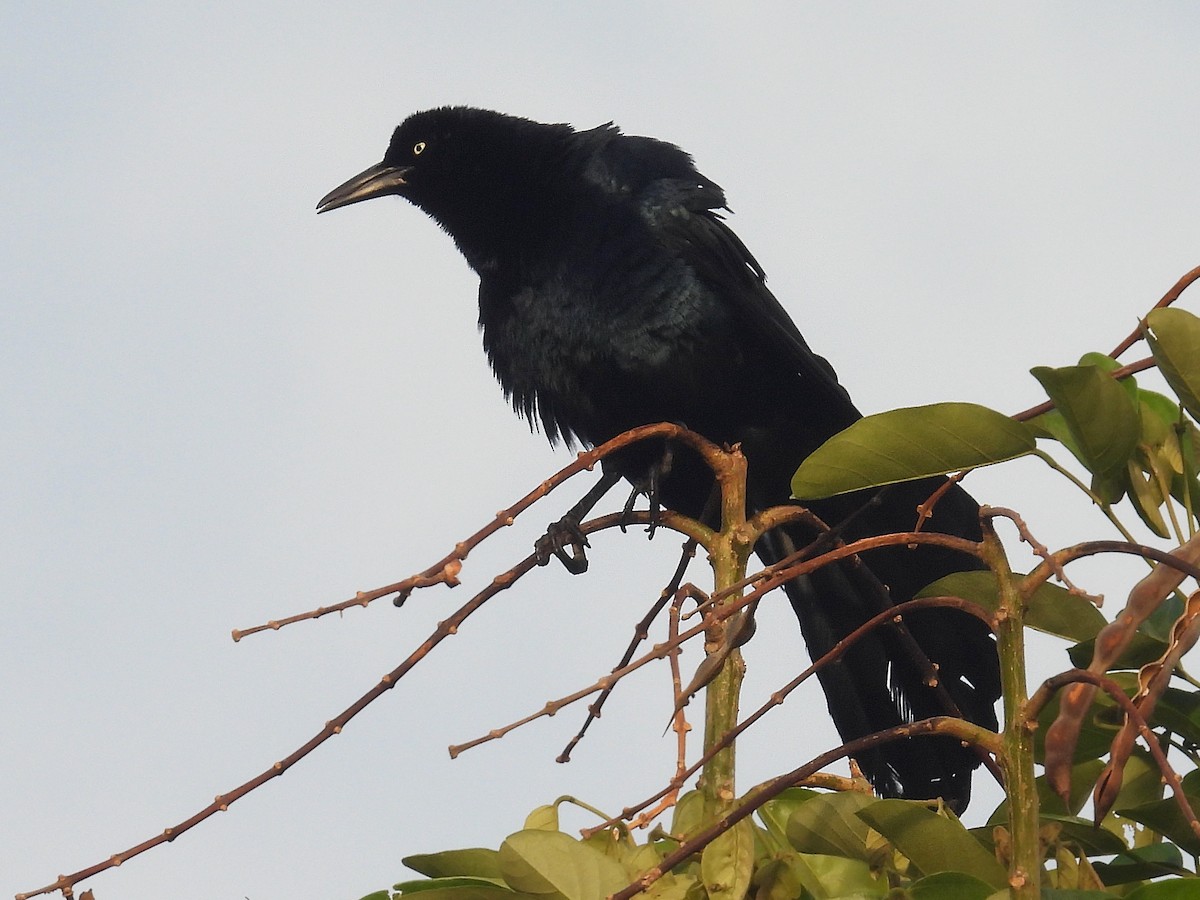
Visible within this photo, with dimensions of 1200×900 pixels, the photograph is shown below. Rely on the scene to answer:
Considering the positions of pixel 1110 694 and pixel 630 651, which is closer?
pixel 1110 694

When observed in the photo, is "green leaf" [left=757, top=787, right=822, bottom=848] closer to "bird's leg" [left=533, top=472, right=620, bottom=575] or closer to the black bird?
"bird's leg" [left=533, top=472, right=620, bottom=575]

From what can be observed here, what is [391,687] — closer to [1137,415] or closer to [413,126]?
[1137,415]

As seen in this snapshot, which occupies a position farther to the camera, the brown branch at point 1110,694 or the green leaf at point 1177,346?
the green leaf at point 1177,346

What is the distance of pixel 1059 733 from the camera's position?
1185 millimetres

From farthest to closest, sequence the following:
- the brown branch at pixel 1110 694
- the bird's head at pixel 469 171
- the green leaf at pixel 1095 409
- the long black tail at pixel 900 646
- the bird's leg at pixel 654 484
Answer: the bird's head at pixel 469 171 → the bird's leg at pixel 654 484 → the long black tail at pixel 900 646 → the green leaf at pixel 1095 409 → the brown branch at pixel 1110 694

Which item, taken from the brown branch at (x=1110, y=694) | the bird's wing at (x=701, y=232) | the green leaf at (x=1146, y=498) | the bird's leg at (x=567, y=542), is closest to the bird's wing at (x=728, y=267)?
the bird's wing at (x=701, y=232)

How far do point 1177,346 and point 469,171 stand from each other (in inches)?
120

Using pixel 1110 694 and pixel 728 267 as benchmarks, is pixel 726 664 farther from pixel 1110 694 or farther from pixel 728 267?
pixel 728 267

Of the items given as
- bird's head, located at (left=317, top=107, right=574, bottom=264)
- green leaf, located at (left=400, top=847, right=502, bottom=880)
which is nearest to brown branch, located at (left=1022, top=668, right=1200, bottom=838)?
green leaf, located at (left=400, top=847, right=502, bottom=880)

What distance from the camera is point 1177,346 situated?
1.38 meters

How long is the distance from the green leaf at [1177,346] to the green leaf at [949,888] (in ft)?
1.69

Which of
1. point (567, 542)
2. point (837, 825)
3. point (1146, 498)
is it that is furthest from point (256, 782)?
point (567, 542)

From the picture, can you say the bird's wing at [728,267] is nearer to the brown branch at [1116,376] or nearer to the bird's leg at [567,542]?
the bird's leg at [567,542]

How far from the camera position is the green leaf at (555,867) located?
1327mm
